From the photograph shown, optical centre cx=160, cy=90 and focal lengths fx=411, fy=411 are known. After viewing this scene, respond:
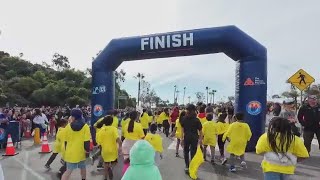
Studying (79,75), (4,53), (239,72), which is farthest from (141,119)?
(4,53)

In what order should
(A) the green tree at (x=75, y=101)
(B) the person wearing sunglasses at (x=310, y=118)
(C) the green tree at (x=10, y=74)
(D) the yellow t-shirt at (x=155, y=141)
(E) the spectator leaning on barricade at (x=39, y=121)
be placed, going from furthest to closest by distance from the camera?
(C) the green tree at (x=10, y=74) → (A) the green tree at (x=75, y=101) → (E) the spectator leaning on barricade at (x=39, y=121) → (B) the person wearing sunglasses at (x=310, y=118) → (D) the yellow t-shirt at (x=155, y=141)

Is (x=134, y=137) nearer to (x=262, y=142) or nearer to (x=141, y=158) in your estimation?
(x=262, y=142)

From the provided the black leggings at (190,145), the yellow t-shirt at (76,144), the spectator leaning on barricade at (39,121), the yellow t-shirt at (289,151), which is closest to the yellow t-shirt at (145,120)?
the spectator leaning on barricade at (39,121)

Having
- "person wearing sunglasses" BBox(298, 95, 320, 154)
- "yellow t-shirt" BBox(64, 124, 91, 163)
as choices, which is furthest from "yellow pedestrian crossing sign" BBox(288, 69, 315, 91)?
"yellow t-shirt" BBox(64, 124, 91, 163)

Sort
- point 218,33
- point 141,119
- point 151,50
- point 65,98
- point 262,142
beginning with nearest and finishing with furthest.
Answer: point 262,142, point 218,33, point 151,50, point 141,119, point 65,98

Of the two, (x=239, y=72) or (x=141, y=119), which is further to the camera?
(x=141, y=119)

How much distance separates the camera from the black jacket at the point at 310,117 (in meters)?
11.4

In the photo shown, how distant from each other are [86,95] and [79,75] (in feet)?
30.6

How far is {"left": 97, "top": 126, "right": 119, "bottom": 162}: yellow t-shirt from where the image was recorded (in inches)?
354

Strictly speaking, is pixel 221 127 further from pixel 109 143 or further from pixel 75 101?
pixel 75 101

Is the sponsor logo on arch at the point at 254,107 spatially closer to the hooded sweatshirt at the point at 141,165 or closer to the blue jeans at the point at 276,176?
the blue jeans at the point at 276,176

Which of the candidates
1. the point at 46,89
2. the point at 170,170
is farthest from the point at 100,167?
the point at 46,89

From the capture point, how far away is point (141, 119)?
17.7 metres

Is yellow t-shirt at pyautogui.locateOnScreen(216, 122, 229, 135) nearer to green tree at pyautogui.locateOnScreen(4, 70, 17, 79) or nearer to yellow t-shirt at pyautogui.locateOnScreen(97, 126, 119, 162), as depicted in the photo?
yellow t-shirt at pyautogui.locateOnScreen(97, 126, 119, 162)
